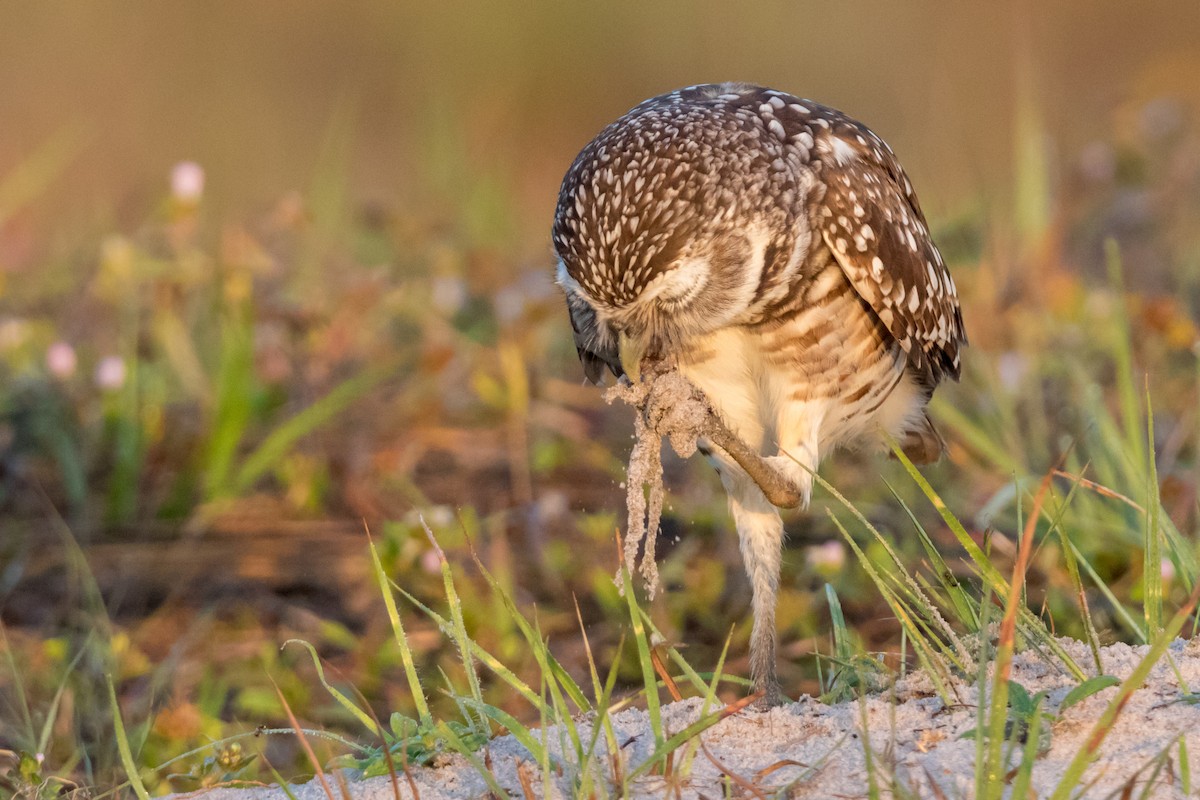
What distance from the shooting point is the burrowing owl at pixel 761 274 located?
12.5 ft

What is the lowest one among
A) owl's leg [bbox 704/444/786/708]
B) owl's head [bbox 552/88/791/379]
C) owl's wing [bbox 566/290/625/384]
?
owl's leg [bbox 704/444/786/708]

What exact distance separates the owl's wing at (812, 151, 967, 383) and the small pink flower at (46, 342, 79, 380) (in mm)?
3368

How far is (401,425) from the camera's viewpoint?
6477 mm

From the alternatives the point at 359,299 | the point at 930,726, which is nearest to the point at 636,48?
the point at 359,299

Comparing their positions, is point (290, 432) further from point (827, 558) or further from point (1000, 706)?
point (1000, 706)

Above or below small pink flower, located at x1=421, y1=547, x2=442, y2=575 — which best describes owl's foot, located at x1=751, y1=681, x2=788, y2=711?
above

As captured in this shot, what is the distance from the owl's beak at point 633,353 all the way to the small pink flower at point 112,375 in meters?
2.69

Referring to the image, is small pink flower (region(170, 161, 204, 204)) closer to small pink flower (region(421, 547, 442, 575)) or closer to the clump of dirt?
small pink flower (region(421, 547, 442, 575))

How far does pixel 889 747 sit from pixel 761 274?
151 cm

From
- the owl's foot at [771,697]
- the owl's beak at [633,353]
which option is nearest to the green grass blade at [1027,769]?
the owl's foot at [771,697]

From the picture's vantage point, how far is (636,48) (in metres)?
13.9

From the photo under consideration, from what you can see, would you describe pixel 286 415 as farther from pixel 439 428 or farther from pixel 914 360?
pixel 914 360

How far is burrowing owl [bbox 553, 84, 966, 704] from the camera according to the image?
3.81 metres

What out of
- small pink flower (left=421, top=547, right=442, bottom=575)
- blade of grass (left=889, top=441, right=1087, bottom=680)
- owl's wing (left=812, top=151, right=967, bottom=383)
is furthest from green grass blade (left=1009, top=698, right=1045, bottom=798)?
small pink flower (left=421, top=547, right=442, bottom=575)
